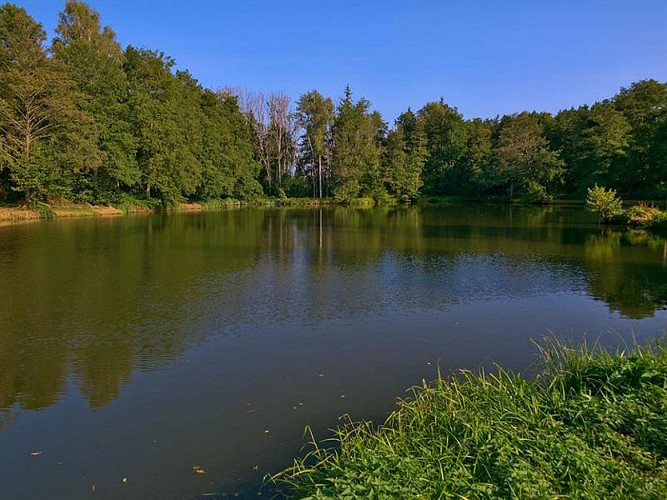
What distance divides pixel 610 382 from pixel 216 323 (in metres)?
7.03

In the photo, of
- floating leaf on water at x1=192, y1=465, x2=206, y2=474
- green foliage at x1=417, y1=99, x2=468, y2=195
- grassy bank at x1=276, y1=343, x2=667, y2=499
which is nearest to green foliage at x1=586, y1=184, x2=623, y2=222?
grassy bank at x1=276, y1=343, x2=667, y2=499

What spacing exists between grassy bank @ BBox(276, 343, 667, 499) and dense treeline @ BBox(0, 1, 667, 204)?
35.4 metres

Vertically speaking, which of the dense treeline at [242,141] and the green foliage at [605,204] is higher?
the dense treeline at [242,141]

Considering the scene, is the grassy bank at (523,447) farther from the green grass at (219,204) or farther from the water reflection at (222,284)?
the green grass at (219,204)

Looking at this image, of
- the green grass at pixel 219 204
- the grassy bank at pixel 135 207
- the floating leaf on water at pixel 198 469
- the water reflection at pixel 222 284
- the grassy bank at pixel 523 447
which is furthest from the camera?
the green grass at pixel 219 204

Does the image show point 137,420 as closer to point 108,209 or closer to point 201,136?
point 108,209

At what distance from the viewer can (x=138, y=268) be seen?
15961mm

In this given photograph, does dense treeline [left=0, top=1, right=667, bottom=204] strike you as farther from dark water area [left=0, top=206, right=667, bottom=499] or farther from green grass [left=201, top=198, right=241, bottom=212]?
dark water area [left=0, top=206, right=667, bottom=499]

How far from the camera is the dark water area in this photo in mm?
5137

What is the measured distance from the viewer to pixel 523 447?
400cm

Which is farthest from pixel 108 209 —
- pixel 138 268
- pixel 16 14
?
pixel 138 268

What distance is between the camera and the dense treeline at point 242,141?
34.5 meters

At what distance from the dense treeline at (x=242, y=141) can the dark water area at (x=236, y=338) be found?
18.6 metres

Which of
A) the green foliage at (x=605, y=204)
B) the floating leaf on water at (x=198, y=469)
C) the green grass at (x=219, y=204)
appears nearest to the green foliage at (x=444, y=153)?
the green grass at (x=219, y=204)
